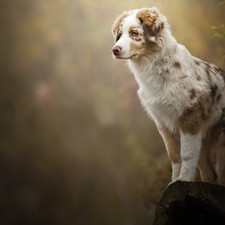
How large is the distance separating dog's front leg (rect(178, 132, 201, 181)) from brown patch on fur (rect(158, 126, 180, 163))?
0.18 m

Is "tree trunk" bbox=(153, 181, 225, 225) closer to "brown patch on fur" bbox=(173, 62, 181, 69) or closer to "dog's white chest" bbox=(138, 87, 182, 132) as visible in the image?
"dog's white chest" bbox=(138, 87, 182, 132)

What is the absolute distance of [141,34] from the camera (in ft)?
6.77

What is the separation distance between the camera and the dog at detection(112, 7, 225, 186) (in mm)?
2059

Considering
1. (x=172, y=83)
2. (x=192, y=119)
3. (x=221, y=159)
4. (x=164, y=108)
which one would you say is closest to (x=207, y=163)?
(x=221, y=159)

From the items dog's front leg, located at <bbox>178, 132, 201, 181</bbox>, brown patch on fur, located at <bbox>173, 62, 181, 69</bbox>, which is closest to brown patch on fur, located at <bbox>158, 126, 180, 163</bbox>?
dog's front leg, located at <bbox>178, 132, 201, 181</bbox>

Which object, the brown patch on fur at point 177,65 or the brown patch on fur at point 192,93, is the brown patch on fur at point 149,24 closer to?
the brown patch on fur at point 177,65

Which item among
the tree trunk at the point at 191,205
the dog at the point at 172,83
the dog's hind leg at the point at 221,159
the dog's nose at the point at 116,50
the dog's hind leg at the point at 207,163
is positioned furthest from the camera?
the dog's hind leg at the point at 207,163

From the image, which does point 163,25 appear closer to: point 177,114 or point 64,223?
point 177,114

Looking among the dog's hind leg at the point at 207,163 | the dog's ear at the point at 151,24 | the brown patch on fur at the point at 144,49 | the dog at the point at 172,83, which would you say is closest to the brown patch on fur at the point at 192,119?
the dog at the point at 172,83

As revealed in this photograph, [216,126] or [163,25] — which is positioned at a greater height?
[163,25]

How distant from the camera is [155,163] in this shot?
15.6 feet

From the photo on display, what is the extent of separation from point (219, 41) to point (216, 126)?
3176mm

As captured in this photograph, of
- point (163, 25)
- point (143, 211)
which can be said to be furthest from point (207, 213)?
point (143, 211)

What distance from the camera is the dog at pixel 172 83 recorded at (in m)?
2.06
